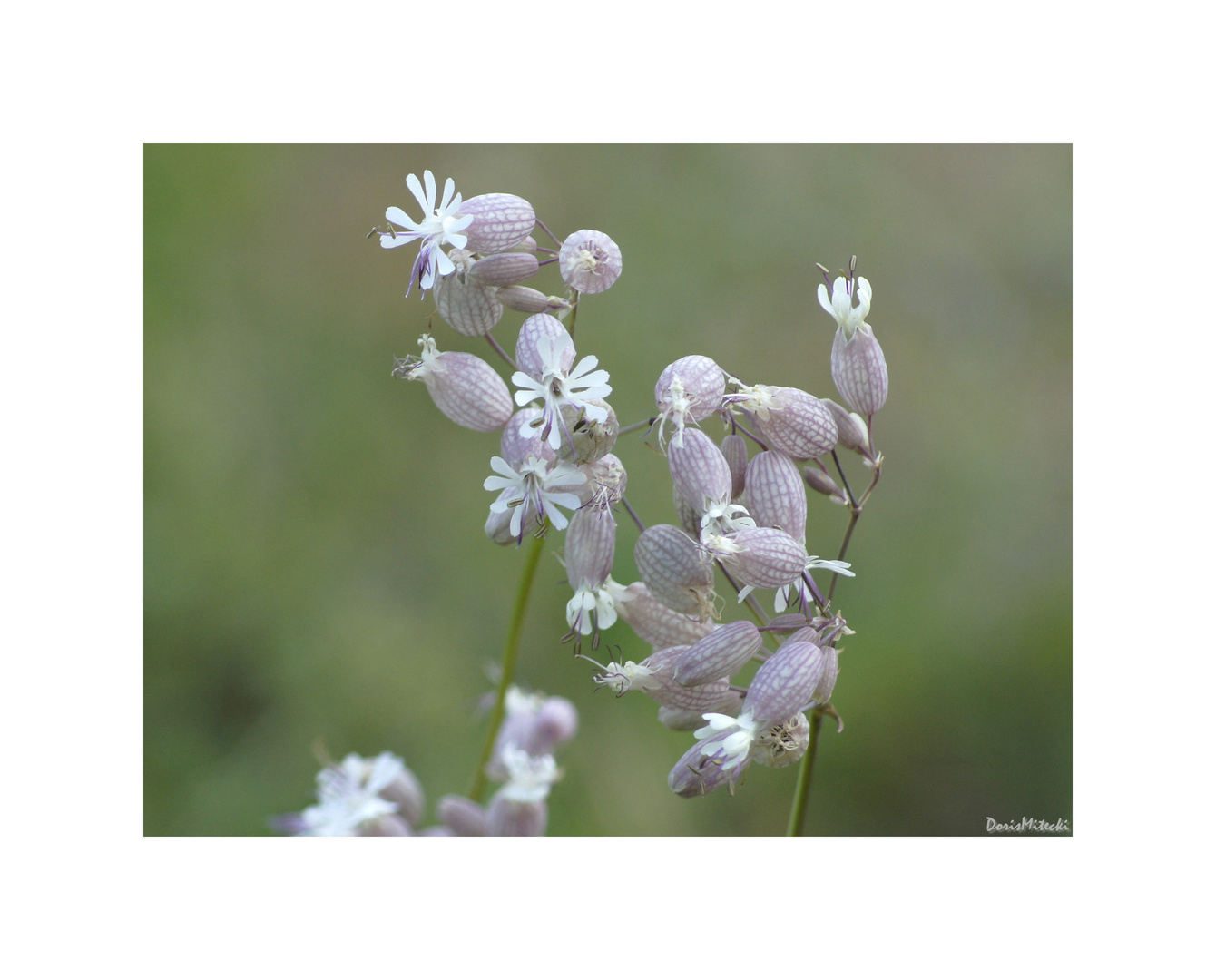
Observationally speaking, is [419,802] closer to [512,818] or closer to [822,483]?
[512,818]

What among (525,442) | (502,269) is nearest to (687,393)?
(525,442)

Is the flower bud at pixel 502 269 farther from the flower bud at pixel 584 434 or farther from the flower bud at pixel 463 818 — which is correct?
the flower bud at pixel 463 818

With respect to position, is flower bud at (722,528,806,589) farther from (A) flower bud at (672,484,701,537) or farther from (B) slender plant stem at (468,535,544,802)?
(B) slender plant stem at (468,535,544,802)

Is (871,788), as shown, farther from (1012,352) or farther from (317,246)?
(317,246)

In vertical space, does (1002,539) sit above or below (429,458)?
below

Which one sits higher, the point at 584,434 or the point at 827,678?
the point at 584,434

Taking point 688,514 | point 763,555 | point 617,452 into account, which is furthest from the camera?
point 617,452

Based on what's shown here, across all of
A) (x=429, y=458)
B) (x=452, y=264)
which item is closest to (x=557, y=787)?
(x=429, y=458)

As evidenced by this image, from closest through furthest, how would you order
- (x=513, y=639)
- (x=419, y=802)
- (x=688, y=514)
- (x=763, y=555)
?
(x=763, y=555) → (x=688, y=514) → (x=513, y=639) → (x=419, y=802)
